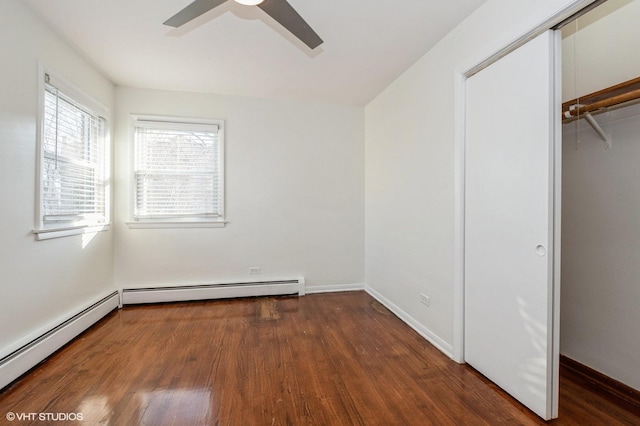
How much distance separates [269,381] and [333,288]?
207 cm

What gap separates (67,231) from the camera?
2518 mm

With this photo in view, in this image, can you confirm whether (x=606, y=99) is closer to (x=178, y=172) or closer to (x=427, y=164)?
(x=427, y=164)

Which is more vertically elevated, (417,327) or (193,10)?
(193,10)

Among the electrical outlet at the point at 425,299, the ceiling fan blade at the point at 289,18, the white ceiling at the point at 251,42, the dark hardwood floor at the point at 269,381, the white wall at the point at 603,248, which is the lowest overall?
the dark hardwood floor at the point at 269,381

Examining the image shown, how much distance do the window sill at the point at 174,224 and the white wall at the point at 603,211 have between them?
11.4 ft

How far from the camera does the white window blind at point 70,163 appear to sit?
2.32 meters

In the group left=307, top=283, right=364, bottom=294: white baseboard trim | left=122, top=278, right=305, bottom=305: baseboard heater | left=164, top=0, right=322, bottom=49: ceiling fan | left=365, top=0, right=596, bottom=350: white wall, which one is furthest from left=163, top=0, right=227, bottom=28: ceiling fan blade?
left=307, top=283, right=364, bottom=294: white baseboard trim

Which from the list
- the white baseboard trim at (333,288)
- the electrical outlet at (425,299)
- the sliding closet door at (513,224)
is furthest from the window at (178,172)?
the sliding closet door at (513,224)

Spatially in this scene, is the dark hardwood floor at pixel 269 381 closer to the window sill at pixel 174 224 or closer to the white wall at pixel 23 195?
the white wall at pixel 23 195

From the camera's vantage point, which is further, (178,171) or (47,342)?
(178,171)

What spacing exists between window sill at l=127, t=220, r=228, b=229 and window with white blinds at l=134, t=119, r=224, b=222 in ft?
0.13

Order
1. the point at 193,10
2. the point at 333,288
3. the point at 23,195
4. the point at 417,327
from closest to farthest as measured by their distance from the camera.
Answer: the point at 193,10, the point at 23,195, the point at 417,327, the point at 333,288

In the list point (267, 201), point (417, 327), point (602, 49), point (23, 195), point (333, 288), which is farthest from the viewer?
point (333, 288)

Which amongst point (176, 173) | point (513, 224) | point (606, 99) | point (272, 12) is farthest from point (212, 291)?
point (606, 99)
